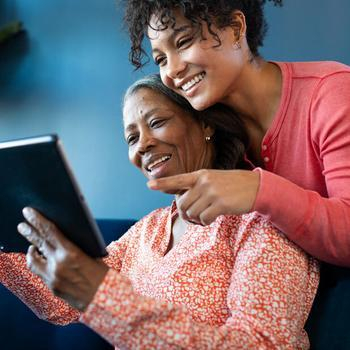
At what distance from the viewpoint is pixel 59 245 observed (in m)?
0.87

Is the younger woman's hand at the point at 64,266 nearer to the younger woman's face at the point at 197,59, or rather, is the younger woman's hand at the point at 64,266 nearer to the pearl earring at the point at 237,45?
the younger woman's face at the point at 197,59

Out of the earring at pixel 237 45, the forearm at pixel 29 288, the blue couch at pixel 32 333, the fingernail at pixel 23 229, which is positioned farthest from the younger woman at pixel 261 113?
the blue couch at pixel 32 333

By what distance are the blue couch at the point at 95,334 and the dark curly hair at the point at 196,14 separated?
592mm

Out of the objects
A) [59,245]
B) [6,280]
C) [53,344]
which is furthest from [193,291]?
[53,344]

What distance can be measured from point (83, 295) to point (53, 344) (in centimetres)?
97

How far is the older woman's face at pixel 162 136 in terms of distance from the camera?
1312 millimetres

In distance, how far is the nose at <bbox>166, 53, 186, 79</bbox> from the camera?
1223 mm

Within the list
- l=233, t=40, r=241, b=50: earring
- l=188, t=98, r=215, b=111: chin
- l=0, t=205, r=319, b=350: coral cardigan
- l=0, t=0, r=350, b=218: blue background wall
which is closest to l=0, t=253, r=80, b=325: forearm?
l=0, t=205, r=319, b=350: coral cardigan

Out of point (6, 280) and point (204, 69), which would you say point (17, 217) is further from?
point (204, 69)

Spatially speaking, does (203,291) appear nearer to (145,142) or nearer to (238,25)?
(145,142)

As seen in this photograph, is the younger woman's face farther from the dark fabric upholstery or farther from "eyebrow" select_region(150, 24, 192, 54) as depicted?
the dark fabric upholstery

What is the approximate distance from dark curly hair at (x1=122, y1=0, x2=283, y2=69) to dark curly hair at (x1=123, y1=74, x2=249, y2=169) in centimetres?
13

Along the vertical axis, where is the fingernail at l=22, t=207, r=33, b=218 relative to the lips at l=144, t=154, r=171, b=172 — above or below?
above

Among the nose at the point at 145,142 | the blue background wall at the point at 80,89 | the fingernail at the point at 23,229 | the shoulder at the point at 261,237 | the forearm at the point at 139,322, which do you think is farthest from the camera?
the blue background wall at the point at 80,89
